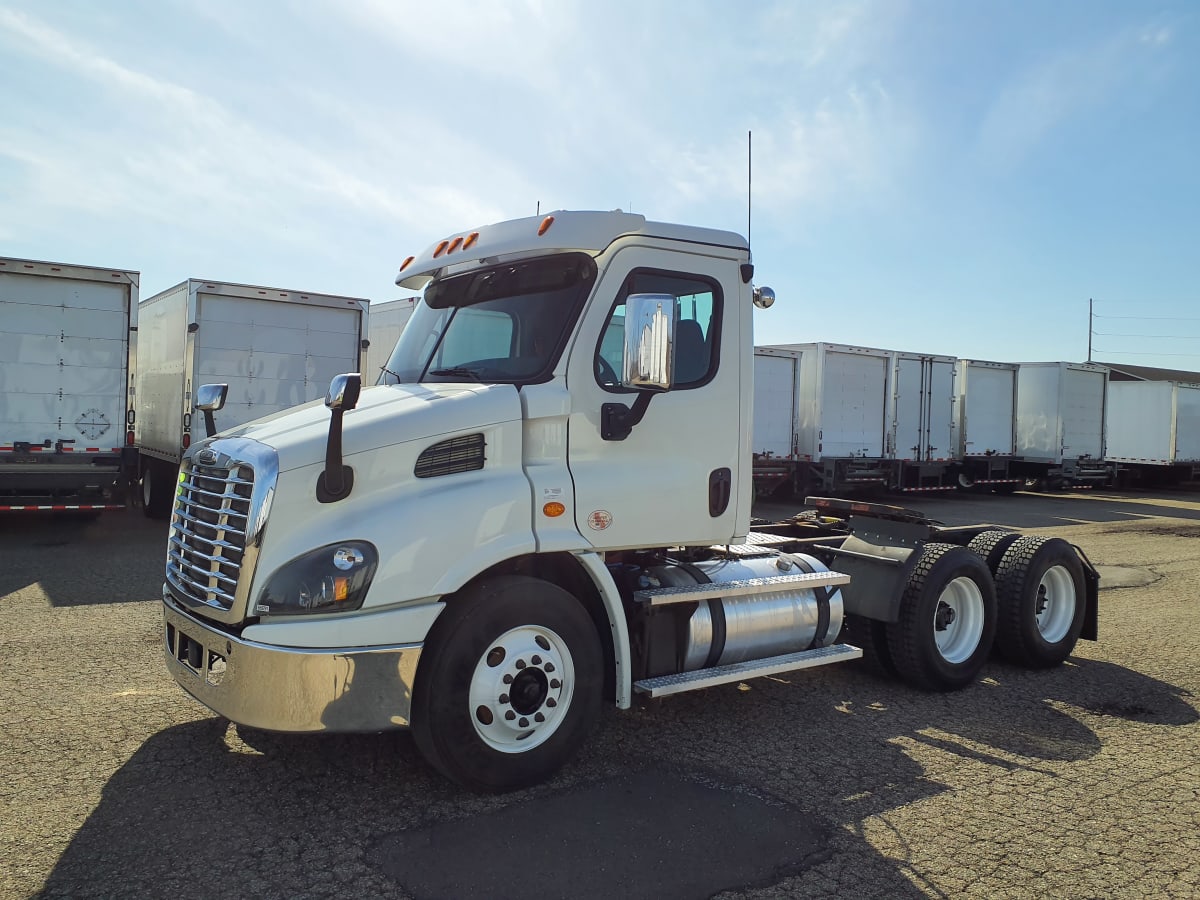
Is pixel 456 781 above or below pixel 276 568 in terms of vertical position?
below

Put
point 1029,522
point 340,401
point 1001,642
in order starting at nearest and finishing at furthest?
point 340,401 < point 1001,642 < point 1029,522

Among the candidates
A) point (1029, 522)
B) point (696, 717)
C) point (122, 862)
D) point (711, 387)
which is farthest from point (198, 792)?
point (1029, 522)

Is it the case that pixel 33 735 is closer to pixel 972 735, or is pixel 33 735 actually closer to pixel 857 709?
pixel 857 709

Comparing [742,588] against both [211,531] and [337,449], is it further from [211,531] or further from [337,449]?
[211,531]

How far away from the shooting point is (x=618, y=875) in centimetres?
355

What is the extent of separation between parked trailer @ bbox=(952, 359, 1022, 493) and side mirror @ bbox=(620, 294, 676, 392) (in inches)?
839

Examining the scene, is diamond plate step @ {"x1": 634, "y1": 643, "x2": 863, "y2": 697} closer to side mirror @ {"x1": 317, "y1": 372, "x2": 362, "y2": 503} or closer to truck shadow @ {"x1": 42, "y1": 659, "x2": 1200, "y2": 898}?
truck shadow @ {"x1": 42, "y1": 659, "x2": 1200, "y2": 898}

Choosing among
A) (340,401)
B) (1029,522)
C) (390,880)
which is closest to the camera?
(390,880)

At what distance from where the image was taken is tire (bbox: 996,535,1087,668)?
22.2 ft

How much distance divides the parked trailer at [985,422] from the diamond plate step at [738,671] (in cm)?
1963

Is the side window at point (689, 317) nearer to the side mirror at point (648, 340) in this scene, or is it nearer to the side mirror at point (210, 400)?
the side mirror at point (648, 340)

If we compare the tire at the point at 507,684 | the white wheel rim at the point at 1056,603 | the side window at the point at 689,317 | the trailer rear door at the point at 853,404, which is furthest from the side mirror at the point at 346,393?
the trailer rear door at the point at 853,404

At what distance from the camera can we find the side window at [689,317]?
4.91 metres

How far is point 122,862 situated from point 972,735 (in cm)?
447
